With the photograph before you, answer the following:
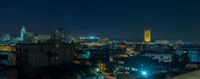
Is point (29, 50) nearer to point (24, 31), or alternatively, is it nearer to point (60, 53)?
point (60, 53)

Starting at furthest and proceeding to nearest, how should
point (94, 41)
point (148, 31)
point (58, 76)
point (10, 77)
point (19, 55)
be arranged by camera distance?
1. point (94, 41)
2. point (148, 31)
3. point (19, 55)
4. point (58, 76)
5. point (10, 77)

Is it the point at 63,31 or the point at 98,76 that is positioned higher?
the point at 63,31

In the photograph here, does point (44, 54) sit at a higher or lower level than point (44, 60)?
higher

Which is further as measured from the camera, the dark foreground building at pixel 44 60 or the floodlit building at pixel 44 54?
the floodlit building at pixel 44 54

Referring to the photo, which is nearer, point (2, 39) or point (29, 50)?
point (29, 50)

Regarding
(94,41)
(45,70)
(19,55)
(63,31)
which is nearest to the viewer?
(45,70)

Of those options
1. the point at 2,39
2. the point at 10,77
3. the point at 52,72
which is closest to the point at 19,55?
the point at 52,72

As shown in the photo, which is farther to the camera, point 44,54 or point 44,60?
point 44,54

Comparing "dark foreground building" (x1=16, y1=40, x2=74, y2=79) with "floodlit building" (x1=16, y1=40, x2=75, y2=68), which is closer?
"dark foreground building" (x1=16, y1=40, x2=74, y2=79)
